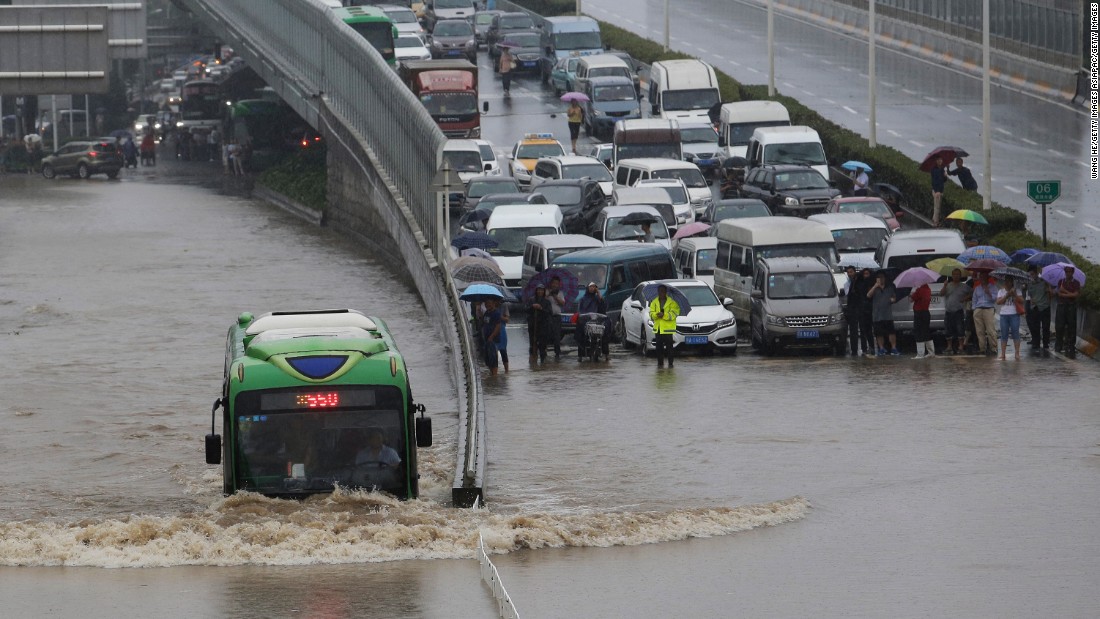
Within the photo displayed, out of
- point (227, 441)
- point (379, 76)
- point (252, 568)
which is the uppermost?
point (379, 76)

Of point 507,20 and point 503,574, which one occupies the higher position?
point 507,20

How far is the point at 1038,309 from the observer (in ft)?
98.2

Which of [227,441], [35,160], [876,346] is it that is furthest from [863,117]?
[227,441]

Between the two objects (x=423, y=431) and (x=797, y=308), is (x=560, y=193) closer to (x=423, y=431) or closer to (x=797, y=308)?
(x=797, y=308)

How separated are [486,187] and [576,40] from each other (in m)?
26.7

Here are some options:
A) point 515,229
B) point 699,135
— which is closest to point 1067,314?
point 515,229

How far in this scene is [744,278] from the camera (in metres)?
33.2

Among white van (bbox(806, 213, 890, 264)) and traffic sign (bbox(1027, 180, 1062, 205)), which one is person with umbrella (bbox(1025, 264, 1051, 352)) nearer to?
traffic sign (bbox(1027, 180, 1062, 205))

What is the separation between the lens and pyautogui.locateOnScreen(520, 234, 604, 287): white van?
3550 centimetres

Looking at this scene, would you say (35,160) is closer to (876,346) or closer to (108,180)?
(108,180)

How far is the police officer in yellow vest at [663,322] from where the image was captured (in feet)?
96.7

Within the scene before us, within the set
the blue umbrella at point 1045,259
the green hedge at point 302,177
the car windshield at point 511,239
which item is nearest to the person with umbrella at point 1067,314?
the blue umbrella at point 1045,259

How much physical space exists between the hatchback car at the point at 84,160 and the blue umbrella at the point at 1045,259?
49028mm

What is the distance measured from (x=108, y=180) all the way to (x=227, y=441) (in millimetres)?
57746
